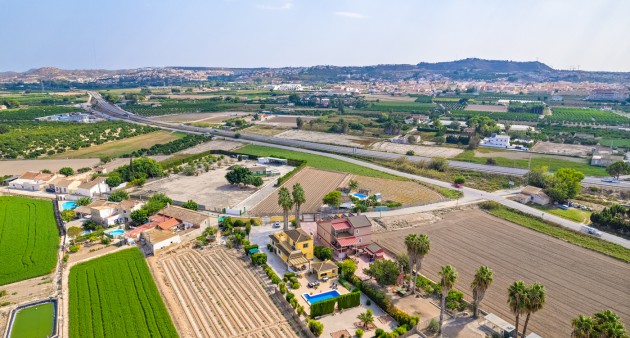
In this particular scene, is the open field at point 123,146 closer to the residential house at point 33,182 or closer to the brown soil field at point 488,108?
the residential house at point 33,182

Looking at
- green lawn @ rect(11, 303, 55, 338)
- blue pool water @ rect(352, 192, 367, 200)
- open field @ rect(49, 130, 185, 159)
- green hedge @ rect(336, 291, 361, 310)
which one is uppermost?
open field @ rect(49, 130, 185, 159)

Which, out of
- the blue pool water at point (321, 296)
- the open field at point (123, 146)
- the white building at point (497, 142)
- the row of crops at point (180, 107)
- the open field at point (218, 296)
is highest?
the row of crops at point (180, 107)

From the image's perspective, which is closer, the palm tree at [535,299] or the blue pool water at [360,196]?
the palm tree at [535,299]

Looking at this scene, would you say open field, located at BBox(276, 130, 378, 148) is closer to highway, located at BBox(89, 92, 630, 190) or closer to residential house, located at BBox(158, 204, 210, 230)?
highway, located at BBox(89, 92, 630, 190)

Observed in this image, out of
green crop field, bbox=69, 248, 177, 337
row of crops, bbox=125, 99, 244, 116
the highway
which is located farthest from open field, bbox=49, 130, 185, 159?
green crop field, bbox=69, 248, 177, 337

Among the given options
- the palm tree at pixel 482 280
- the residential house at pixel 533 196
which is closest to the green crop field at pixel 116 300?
the palm tree at pixel 482 280
